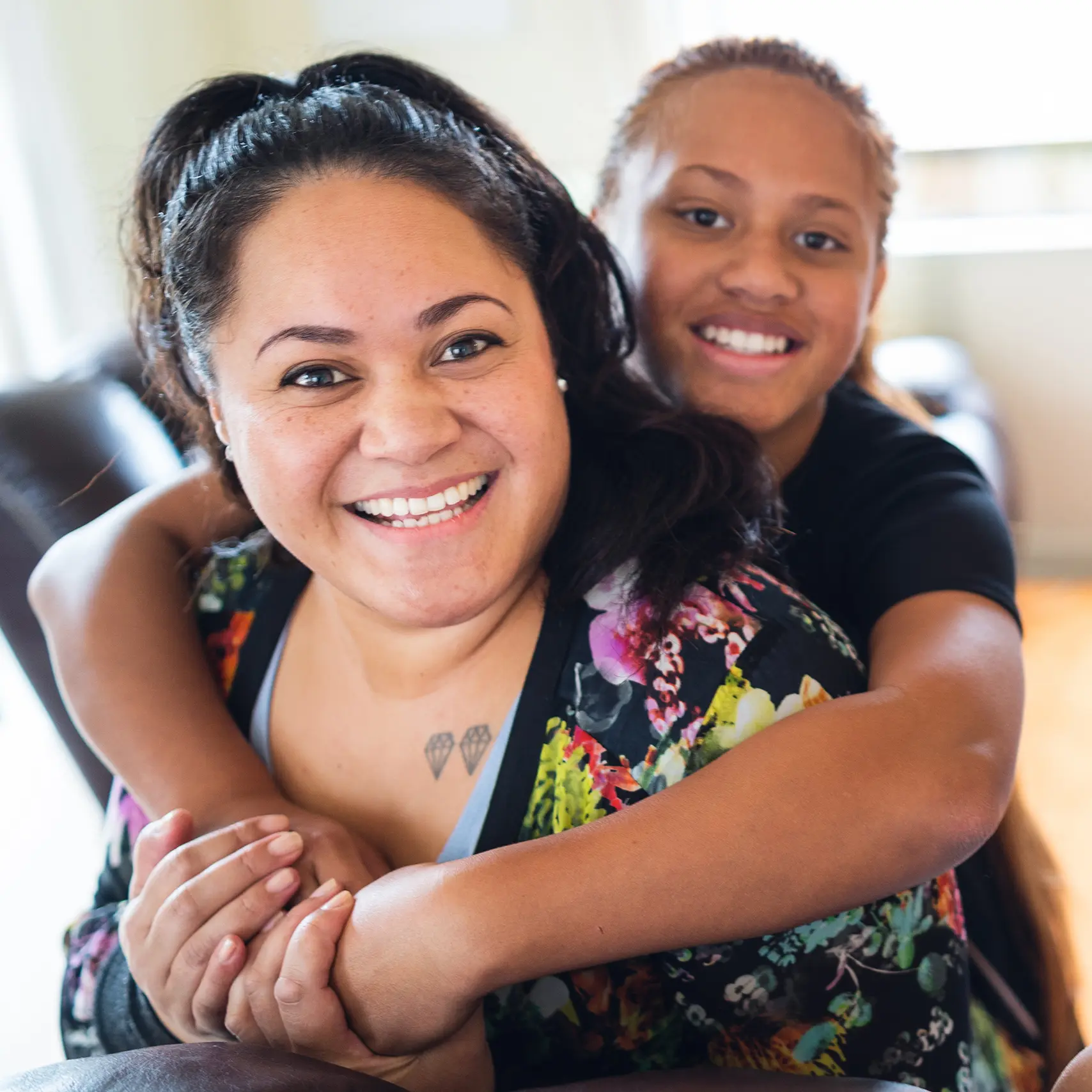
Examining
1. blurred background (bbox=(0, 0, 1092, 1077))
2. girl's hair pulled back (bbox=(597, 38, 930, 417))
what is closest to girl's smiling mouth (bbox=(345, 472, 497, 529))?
girl's hair pulled back (bbox=(597, 38, 930, 417))

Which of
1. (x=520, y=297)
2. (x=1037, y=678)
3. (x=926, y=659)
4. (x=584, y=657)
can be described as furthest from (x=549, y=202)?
(x=1037, y=678)

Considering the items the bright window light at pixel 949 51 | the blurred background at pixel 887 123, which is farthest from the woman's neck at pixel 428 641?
the bright window light at pixel 949 51

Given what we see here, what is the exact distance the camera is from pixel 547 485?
1.04 meters

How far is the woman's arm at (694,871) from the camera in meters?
0.89

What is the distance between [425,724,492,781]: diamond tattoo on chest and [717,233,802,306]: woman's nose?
26.2 inches

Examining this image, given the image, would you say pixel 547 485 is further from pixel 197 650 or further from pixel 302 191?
pixel 197 650

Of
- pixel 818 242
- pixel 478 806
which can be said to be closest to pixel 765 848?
pixel 478 806

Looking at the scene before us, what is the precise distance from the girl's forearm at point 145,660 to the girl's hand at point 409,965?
0.24 meters

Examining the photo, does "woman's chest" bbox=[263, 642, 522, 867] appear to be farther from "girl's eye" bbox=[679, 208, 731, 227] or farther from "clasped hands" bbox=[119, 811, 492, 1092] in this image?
"girl's eye" bbox=[679, 208, 731, 227]

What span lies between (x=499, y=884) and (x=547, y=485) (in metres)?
0.35

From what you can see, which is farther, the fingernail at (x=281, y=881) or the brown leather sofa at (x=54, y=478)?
the brown leather sofa at (x=54, y=478)

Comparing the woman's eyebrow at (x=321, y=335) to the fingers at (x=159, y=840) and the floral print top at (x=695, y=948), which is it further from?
the fingers at (x=159, y=840)

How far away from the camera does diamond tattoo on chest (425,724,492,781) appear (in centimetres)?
110

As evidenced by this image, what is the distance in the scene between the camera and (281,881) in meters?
0.99
